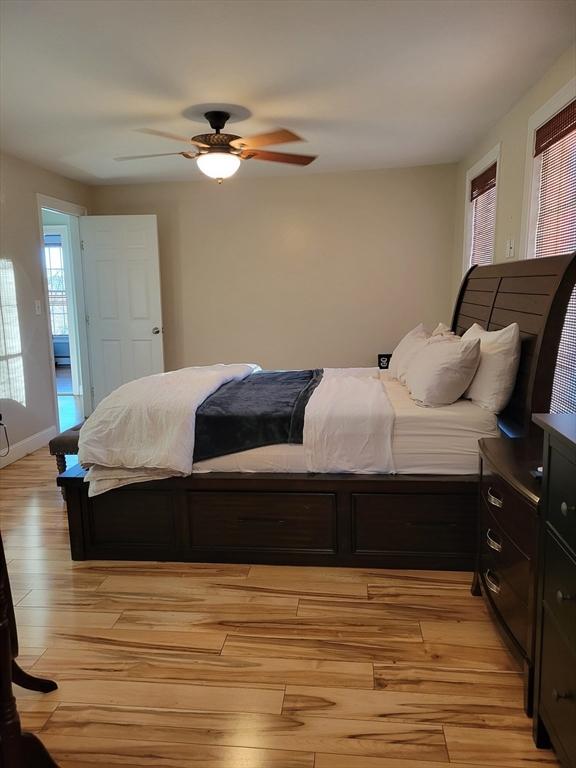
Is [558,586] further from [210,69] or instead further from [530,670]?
[210,69]

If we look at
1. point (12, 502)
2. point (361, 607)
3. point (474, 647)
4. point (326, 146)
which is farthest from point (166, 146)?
point (474, 647)

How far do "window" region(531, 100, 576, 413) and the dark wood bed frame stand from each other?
0.29 meters

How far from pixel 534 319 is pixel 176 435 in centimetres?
179

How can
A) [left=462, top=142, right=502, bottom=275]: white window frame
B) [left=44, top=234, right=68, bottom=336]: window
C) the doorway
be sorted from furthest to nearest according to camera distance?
[left=44, top=234, right=68, bottom=336]: window → the doorway → [left=462, top=142, right=502, bottom=275]: white window frame

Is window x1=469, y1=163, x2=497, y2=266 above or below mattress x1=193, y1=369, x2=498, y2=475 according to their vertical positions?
above

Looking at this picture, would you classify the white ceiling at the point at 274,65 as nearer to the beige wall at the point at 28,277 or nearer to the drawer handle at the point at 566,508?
the beige wall at the point at 28,277

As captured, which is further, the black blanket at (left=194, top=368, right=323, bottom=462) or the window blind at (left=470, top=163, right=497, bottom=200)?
the window blind at (left=470, top=163, right=497, bottom=200)

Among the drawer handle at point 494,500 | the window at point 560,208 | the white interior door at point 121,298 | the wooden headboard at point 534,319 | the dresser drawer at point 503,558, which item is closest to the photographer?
the dresser drawer at point 503,558

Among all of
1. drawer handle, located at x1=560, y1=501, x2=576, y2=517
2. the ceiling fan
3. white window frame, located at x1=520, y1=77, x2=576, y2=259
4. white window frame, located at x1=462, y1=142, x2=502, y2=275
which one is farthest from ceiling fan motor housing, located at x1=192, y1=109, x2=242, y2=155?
drawer handle, located at x1=560, y1=501, x2=576, y2=517

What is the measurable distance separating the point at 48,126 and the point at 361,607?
12.1 feet

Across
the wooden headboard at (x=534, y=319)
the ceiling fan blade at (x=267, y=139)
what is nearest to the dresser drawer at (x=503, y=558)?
the wooden headboard at (x=534, y=319)

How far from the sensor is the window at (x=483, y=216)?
13.7 ft

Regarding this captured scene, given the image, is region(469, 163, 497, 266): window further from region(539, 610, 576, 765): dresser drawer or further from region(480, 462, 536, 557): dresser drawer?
region(539, 610, 576, 765): dresser drawer

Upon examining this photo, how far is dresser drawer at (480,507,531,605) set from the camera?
175 cm
